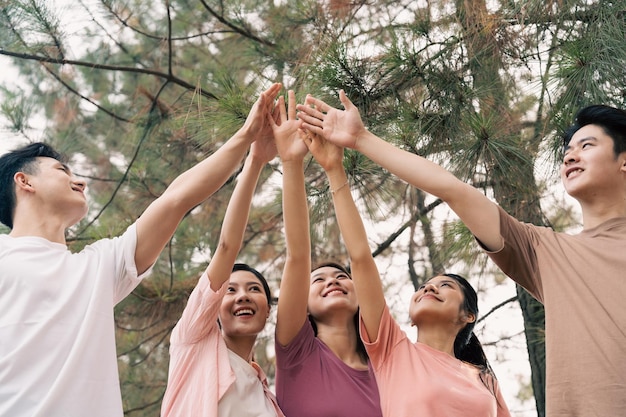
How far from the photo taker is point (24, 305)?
160cm

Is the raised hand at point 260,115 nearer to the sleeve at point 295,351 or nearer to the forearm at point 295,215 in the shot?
the forearm at point 295,215

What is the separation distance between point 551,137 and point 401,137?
0.45 metres

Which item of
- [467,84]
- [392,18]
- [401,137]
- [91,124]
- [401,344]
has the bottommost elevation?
[401,344]

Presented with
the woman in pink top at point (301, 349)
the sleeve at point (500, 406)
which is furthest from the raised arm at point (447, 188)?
the sleeve at point (500, 406)

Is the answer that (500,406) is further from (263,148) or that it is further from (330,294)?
(263,148)

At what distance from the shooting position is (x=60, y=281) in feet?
5.44

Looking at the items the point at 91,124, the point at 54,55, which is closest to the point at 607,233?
the point at 54,55

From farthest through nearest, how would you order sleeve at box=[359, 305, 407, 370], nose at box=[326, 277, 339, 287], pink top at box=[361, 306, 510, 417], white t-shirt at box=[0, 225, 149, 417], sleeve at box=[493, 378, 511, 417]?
nose at box=[326, 277, 339, 287] → sleeve at box=[493, 378, 511, 417] → sleeve at box=[359, 305, 407, 370] → pink top at box=[361, 306, 510, 417] → white t-shirt at box=[0, 225, 149, 417]

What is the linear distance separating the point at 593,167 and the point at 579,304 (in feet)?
1.04

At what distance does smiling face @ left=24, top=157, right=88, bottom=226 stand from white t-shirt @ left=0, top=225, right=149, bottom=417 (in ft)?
0.31

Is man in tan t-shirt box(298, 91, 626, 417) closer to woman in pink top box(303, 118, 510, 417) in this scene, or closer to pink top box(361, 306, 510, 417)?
woman in pink top box(303, 118, 510, 417)

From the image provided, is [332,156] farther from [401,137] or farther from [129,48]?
[129,48]

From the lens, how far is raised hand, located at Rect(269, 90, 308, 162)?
83.0 inches

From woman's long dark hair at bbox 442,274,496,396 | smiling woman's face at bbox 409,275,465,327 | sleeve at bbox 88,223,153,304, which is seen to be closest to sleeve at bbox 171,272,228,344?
sleeve at bbox 88,223,153,304
